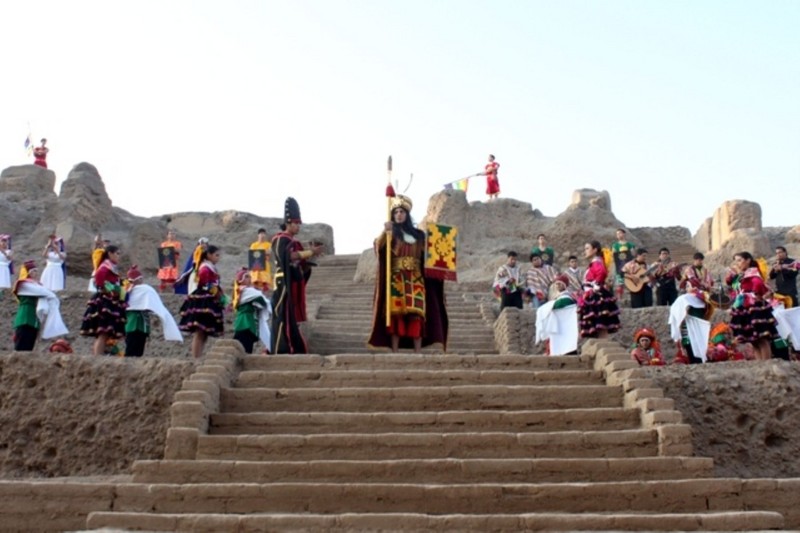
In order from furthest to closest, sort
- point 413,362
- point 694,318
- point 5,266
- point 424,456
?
1. point 5,266
2. point 694,318
3. point 413,362
4. point 424,456

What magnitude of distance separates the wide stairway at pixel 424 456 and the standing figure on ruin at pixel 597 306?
246cm

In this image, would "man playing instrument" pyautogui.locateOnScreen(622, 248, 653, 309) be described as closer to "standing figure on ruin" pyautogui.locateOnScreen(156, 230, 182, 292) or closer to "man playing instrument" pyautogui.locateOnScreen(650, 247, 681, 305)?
"man playing instrument" pyautogui.locateOnScreen(650, 247, 681, 305)

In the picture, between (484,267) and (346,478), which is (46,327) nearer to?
(346,478)

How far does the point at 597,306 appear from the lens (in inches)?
502

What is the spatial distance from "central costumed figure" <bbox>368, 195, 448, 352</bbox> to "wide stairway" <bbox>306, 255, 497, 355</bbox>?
90 centimetres

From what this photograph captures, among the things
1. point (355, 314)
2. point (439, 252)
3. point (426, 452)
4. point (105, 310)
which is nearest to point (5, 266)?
point (355, 314)

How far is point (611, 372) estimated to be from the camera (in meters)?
9.73

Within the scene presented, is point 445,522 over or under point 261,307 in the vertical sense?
under

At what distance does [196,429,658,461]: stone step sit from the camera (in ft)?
27.7

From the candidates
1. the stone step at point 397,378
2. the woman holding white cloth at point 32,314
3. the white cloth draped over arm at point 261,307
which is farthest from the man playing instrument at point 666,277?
the woman holding white cloth at point 32,314

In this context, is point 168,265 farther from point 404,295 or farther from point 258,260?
point 404,295

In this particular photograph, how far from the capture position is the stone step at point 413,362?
10.2 m

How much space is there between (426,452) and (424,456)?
0.04 m

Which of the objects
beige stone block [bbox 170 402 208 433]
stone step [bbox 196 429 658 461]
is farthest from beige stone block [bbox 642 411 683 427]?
beige stone block [bbox 170 402 208 433]
